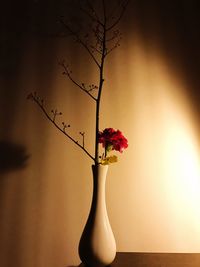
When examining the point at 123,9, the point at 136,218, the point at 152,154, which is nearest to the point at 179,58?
the point at 123,9

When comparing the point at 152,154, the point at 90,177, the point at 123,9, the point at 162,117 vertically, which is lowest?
the point at 90,177

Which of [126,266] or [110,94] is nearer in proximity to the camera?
[126,266]

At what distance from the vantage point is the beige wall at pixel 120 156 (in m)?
1.21

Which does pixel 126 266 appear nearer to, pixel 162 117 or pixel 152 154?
pixel 152 154

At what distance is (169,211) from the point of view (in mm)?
1222

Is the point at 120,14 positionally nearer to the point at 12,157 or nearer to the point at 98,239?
the point at 12,157

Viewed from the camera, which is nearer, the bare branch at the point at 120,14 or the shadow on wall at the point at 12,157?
the shadow on wall at the point at 12,157

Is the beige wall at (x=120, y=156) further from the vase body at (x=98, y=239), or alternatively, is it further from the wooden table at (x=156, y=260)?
the vase body at (x=98, y=239)

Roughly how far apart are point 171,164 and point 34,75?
800 mm

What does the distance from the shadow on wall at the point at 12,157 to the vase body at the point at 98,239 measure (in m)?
0.46

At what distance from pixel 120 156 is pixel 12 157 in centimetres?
51

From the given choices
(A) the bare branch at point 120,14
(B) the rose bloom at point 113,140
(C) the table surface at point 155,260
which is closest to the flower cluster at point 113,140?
(B) the rose bloom at point 113,140

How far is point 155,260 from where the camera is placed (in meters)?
1.04

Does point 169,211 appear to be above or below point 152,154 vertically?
below
